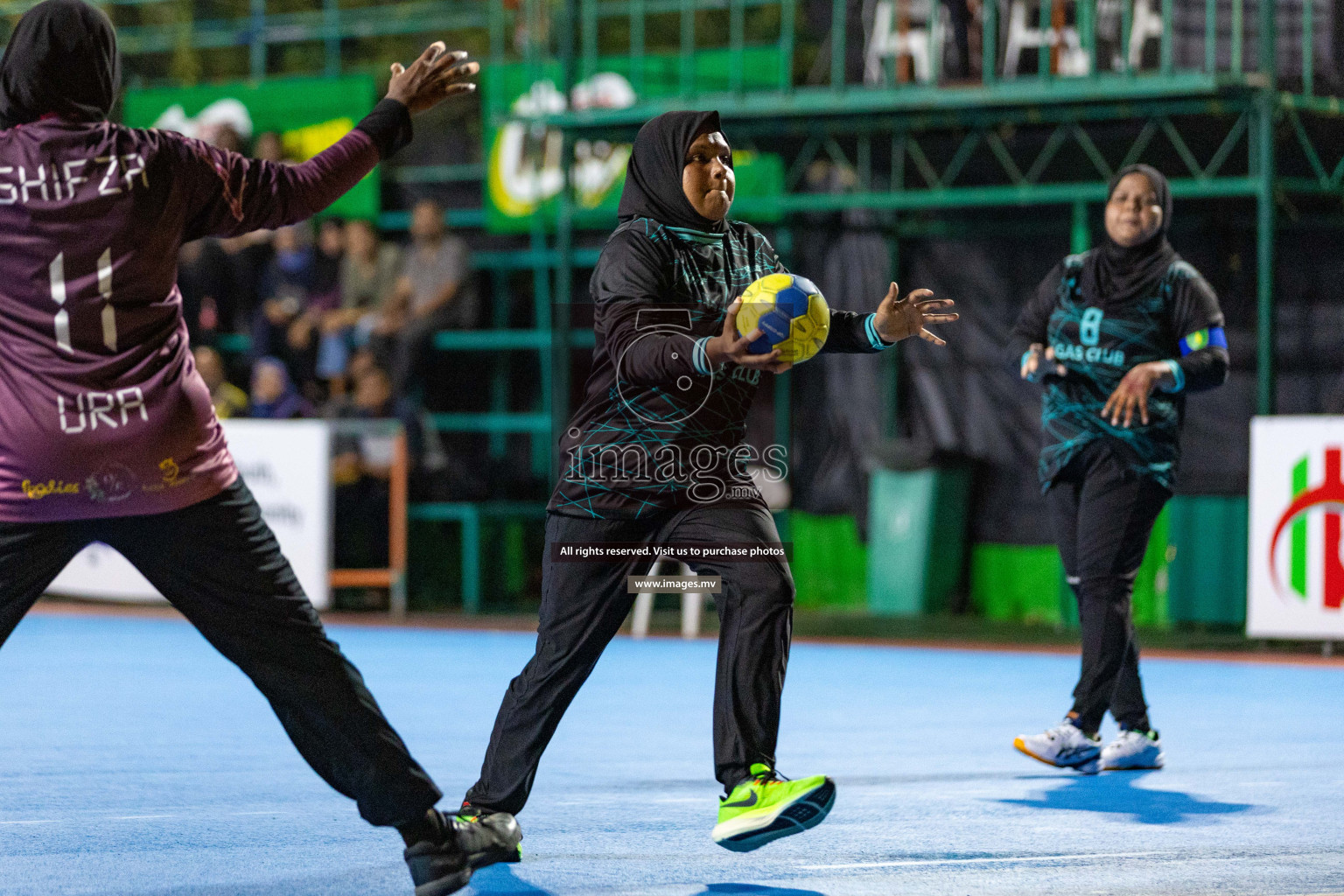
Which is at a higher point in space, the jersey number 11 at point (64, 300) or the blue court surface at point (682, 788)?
the jersey number 11 at point (64, 300)

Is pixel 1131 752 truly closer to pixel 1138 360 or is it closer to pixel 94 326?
pixel 1138 360

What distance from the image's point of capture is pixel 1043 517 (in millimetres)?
15453

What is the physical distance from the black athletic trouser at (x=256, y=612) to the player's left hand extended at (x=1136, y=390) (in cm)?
359

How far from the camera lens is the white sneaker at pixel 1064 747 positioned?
25.0 feet

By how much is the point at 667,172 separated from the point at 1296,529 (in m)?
8.34

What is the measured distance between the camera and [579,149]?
17344 mm

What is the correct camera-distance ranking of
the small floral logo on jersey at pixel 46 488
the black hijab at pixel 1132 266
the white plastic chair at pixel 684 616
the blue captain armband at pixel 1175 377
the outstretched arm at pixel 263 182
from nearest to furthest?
the small floral logo on jersey at pixel 46 488
the outstretched arm at pixel 263 182
the blue captain armband at pixel 1175 377
the black hijab at pixel 1132 266
the white plastic chair at pixel 684 616

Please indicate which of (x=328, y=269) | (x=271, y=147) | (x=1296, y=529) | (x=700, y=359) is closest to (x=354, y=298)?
(x=328, y=269)

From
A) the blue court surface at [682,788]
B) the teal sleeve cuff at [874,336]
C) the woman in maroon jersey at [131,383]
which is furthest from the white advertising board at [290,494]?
the woman in maroon jersey at [131,383]

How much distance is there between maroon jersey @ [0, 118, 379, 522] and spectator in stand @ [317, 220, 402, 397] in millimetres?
12377

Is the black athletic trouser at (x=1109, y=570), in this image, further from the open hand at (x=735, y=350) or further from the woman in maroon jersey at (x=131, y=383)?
the woman in maroon jersey at (x=131, y=383)


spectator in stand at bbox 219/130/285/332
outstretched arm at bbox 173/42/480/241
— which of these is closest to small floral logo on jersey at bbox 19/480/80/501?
outstretched arm at bbox 173/42/480/241

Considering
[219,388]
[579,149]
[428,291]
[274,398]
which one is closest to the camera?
[219,388]

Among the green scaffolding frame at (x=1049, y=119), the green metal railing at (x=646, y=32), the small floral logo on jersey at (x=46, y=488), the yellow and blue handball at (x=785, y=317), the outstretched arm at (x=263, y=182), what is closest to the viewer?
the small floral logo on jersey at (x=46, y=488)
